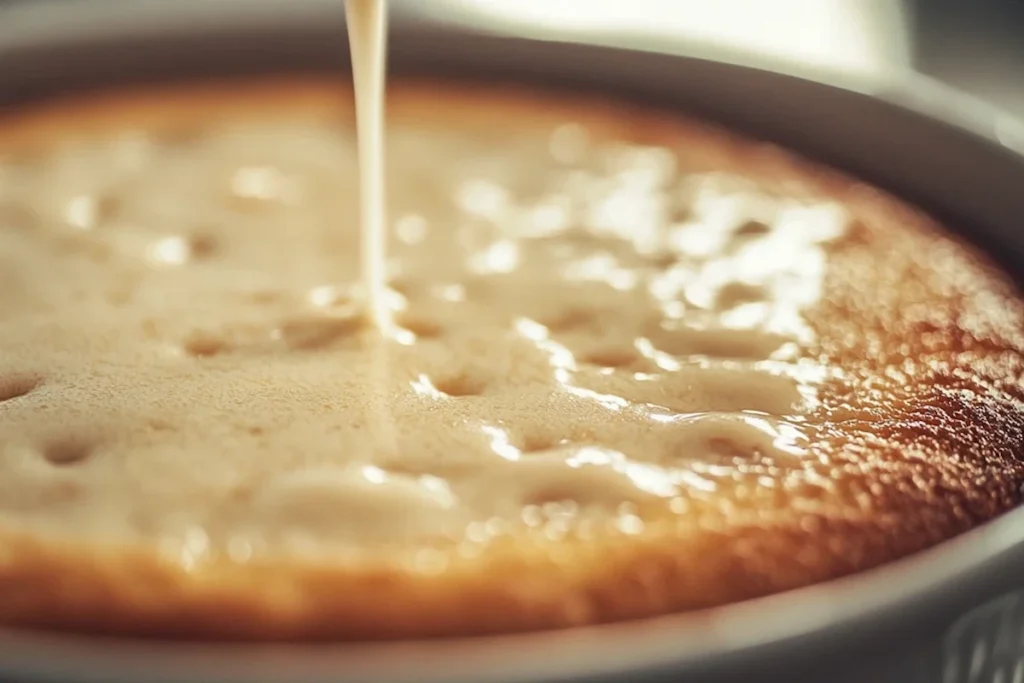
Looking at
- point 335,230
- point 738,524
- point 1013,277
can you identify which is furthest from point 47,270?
point 1013,277

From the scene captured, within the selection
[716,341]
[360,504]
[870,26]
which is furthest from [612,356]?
[870,26]

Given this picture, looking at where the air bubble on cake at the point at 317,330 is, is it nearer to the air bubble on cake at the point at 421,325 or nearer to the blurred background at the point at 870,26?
the air bubble on cake at the point at 421,325

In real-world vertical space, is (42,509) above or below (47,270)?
below

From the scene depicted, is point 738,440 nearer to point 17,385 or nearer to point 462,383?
point 462,383

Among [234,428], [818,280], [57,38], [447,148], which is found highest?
[57,38]

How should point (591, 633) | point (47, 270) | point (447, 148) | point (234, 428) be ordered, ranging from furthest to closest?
1. point (447, 148)
2. point (47, 270)
3. point (234, 428)
4. point (591, 633)

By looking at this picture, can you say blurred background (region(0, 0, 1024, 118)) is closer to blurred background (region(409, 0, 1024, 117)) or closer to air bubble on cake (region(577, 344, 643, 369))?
blurred background (region(409, 0, 1024, 117))

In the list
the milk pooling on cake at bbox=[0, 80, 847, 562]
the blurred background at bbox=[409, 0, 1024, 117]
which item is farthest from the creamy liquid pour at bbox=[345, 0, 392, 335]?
the blurred background at bbox=[409, 0, 1024, 117]

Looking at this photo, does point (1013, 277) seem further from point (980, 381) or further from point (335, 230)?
point (335, 230)
